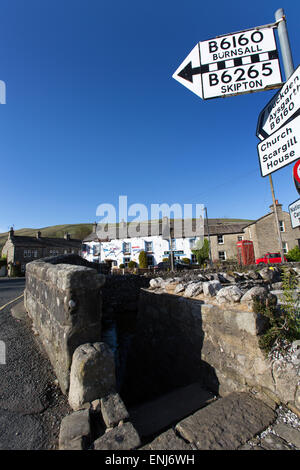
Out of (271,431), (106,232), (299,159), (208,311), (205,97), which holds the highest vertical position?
(106,232)

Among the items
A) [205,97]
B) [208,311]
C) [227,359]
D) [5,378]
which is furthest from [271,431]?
[205,97]

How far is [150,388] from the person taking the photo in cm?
472

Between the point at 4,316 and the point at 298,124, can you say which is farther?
the point at 4,316

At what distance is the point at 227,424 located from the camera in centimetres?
203

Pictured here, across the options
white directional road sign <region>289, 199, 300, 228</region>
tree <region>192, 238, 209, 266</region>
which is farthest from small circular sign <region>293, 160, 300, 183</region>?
tree <region>192, 238, 209, 266</region>

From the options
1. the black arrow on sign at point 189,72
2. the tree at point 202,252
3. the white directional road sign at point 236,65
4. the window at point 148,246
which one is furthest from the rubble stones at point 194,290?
the window at point 148,246

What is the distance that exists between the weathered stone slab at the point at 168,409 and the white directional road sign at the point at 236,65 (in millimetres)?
3955

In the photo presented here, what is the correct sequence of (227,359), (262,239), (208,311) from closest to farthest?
1. (227,359)
2. (208,311)
3. (262,239)

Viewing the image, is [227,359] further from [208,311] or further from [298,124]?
[298,124]

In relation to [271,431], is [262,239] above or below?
above

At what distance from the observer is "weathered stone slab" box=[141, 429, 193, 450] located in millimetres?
1737

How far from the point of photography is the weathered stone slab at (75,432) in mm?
1677

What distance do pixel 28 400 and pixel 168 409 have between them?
1651 mm
